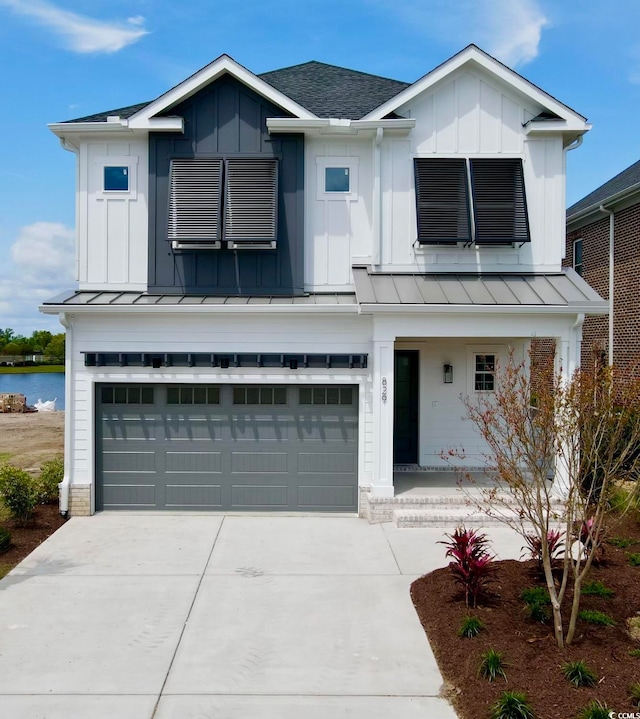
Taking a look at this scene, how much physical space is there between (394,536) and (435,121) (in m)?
7.33

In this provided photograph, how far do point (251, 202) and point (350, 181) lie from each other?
6.19 feet

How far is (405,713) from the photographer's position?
461 cm

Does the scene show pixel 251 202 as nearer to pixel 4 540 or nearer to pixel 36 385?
pixel 4 540

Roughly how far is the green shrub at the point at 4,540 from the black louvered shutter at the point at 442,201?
802 centimetres

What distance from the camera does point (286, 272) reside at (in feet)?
35.3

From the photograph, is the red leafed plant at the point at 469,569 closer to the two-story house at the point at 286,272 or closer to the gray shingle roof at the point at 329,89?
the two-story house at the point at 286,272

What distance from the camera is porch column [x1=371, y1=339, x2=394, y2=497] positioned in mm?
9758

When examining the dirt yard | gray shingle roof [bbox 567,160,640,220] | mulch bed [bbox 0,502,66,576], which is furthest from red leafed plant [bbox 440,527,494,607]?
gray shingle roof [bbox 567,160,640,220]

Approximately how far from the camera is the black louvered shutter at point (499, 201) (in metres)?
10.5

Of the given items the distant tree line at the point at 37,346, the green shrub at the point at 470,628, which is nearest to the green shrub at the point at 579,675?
the green shrub at the point at 470,628

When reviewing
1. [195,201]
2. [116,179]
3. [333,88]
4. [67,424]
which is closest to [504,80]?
[333,88]

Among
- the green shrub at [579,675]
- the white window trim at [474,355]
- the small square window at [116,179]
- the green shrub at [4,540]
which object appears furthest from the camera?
the white window trim at [474,355]

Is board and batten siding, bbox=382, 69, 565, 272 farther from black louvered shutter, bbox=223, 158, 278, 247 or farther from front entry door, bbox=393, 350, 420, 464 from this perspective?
front entry door, bbox=393, 350, 420, 464

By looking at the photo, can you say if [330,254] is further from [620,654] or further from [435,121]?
[620,654]
